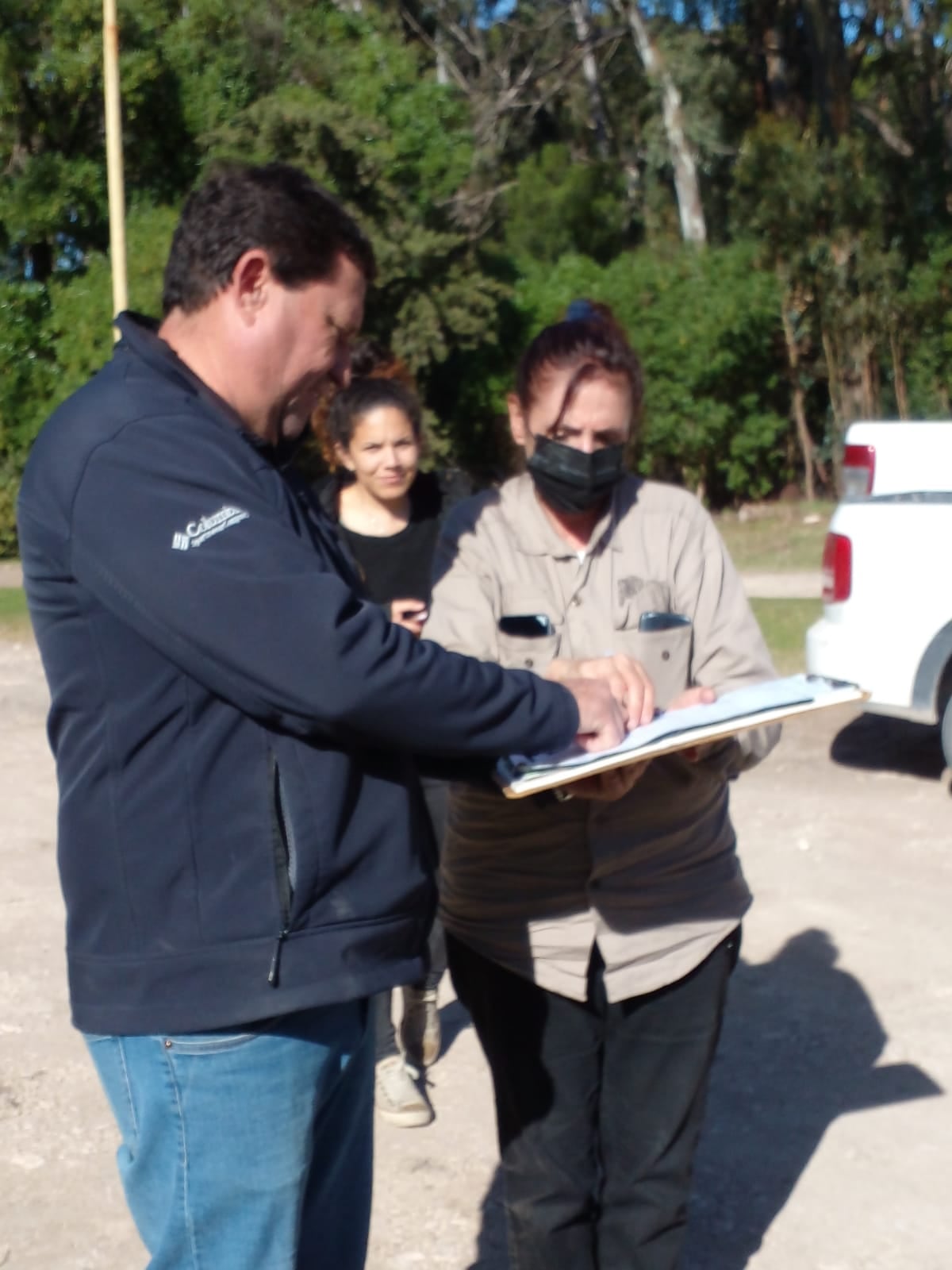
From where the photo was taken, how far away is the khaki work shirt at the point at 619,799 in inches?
113

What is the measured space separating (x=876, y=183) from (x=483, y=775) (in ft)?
69.8

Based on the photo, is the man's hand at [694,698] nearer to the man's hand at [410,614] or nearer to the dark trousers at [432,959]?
the man's hand at [410,614]

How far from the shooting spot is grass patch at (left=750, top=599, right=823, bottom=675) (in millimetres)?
10148

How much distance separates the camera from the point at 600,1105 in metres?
3.02

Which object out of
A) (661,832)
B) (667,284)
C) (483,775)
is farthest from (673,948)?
(667,284)

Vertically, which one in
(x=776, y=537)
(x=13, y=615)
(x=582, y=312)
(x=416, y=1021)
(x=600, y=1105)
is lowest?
(x=776, y=537)

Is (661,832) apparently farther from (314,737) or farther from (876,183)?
(876,183)

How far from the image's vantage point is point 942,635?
23.5 ft

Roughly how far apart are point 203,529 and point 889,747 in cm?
700

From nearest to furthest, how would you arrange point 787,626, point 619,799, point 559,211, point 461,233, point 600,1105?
point 619,799 < point 600,1105 < point 787,626 < point 461,233 < point 559,211

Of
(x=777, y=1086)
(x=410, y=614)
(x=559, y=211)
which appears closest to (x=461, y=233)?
(x=559, y=211)

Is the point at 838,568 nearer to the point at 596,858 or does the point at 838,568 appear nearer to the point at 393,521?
the point at 393,521

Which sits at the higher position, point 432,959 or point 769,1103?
point 432,959

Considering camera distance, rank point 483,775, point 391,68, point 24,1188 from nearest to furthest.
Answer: point 483,775 → point 24,1188 → point 391,68
